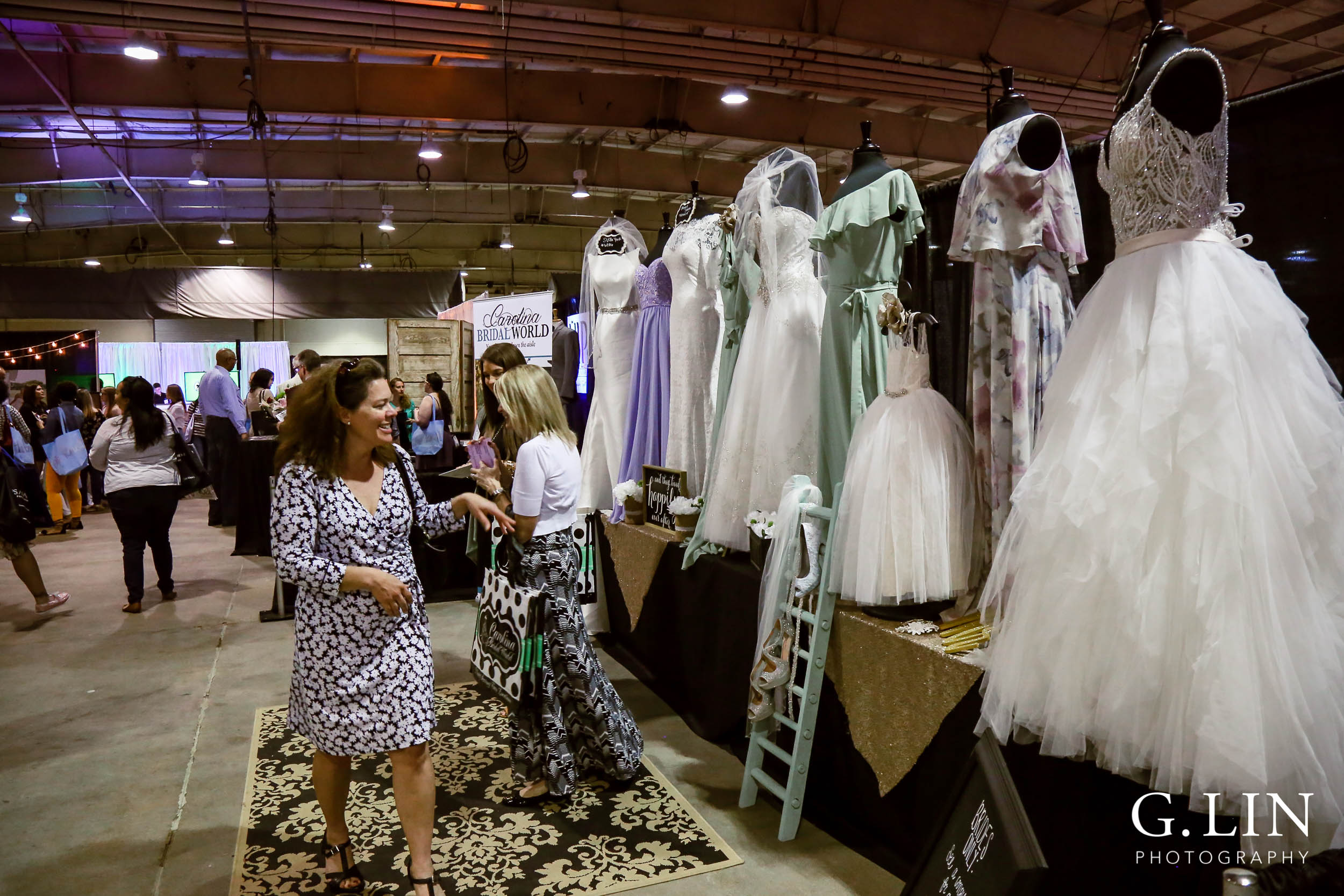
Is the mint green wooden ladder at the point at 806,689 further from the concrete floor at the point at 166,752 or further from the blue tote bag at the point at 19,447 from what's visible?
the blue tote bag at the point at 19,447

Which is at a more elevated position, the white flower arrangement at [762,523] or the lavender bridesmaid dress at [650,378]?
the lavender bridesmaid dress at [650,378]

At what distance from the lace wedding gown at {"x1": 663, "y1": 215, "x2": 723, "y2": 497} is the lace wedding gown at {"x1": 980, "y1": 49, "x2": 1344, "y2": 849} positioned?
7.39 feet

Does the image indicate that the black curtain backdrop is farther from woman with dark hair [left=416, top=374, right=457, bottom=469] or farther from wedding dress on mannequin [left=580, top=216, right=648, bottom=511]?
woman with dark hair [left=416, top=374, right=457, bottom=469]

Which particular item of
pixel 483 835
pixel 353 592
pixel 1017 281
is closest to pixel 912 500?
pixel 1017 281

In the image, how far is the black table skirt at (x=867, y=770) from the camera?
1.79m

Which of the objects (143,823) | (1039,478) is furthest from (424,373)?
(1039,478)

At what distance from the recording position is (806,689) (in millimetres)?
2678

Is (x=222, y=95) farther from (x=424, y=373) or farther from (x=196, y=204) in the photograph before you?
(x=196, y=204)

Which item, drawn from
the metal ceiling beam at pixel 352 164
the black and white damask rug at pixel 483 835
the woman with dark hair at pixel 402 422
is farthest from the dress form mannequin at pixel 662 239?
the metal ceiling beam at pixel 352 164

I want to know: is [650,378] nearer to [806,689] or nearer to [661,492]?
[661,492]

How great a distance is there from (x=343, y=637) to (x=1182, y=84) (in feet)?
7.30

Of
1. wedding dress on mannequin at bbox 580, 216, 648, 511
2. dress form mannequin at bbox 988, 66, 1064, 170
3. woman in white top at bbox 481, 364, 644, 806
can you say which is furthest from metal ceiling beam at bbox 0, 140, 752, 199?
dress form mannequin at bbox 988, 66, 1064, 170

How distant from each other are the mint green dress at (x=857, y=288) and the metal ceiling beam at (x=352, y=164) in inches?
274

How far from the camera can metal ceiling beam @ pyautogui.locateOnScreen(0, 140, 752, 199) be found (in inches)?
373
